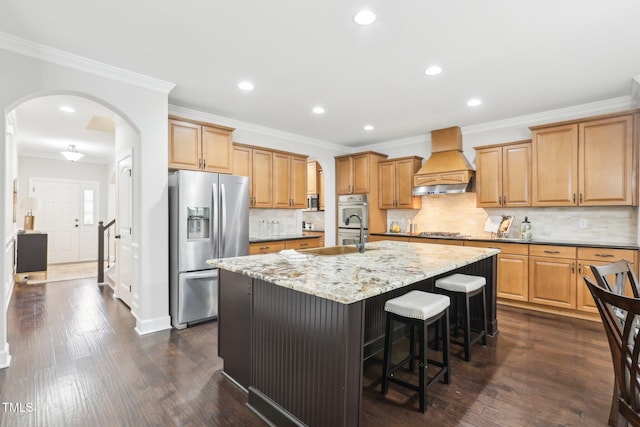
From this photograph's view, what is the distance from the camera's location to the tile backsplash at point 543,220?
3979 millimetres

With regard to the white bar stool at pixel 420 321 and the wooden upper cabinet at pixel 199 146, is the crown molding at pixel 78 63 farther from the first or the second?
the white bar stool at pixel 420 321

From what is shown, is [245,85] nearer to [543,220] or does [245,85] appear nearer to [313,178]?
[313,178]

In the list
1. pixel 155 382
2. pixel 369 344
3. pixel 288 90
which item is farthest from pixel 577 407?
pixel 288 90

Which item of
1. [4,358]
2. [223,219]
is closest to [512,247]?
[223,219]

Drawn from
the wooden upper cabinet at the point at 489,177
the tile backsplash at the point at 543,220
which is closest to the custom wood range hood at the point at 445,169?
the wooden upper cabinet at the point at 489,177

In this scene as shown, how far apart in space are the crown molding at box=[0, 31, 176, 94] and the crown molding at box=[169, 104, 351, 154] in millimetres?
794

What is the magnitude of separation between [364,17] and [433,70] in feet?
3.77

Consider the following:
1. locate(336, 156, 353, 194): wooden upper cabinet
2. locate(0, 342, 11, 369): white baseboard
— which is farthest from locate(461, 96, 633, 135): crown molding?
locate(0, 342, 11, 369): white baseboard

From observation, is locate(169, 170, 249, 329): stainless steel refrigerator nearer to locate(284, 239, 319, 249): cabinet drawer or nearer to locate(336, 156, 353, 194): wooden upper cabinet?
locate(284, 239, 319, 249): cabinet drawer

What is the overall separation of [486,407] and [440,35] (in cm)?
273

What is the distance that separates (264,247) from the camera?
4555 millimetres

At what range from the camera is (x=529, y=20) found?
2.29 m

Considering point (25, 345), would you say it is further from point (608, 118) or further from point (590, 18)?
point (608, 118)

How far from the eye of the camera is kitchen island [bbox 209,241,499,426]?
154cm
